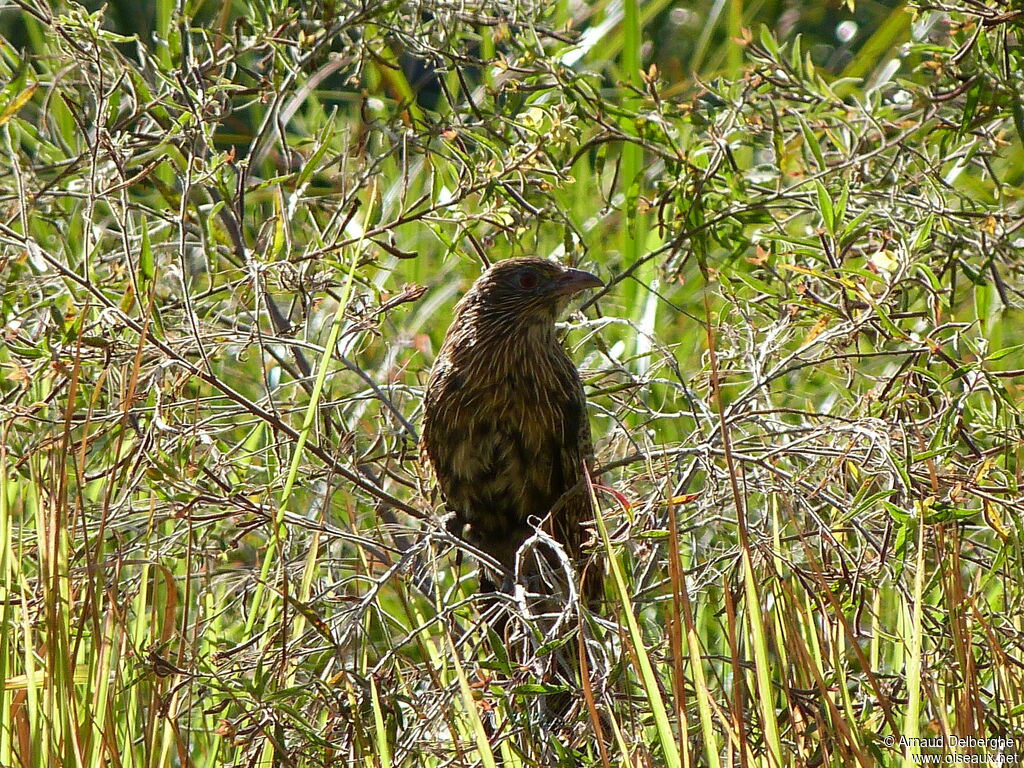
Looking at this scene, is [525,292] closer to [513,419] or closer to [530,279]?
[530,279]

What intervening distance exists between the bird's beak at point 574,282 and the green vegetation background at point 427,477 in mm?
176

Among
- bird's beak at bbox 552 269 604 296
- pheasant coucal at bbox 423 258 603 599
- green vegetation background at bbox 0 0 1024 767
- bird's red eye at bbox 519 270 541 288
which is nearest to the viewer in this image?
green vegetation background at bbox 0 0 1024 767

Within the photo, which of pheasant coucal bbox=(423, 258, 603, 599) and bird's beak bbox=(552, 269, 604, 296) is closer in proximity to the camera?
bird's beak bbox=(552, 269, 604, 296)

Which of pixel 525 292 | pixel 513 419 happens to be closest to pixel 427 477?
pixel 513 419

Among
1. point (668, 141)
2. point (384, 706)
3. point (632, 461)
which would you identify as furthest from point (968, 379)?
point (384, 706)

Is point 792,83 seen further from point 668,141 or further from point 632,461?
point 632,461

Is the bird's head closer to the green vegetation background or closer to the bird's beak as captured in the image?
the bird's beak

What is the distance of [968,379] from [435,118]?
1.78 m

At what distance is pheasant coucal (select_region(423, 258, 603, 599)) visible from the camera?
4.03 meters

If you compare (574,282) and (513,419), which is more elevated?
(574,282)

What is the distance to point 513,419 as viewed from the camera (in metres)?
4.06

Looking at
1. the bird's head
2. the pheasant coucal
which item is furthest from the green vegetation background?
the bird's head

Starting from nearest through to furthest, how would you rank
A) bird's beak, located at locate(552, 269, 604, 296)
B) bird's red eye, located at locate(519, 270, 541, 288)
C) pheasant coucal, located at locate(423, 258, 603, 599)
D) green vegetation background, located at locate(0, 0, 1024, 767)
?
green vegetation background, located at locate(0, 0, 1024, 767) < bird's beak, located at locate(552, 269, 604, 296) < pheasant coucal, located at locate(423, 258, 603, 599) < bird's red eye, located at locate(519, 270, 541, 288)

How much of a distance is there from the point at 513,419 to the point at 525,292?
418 millimetres
